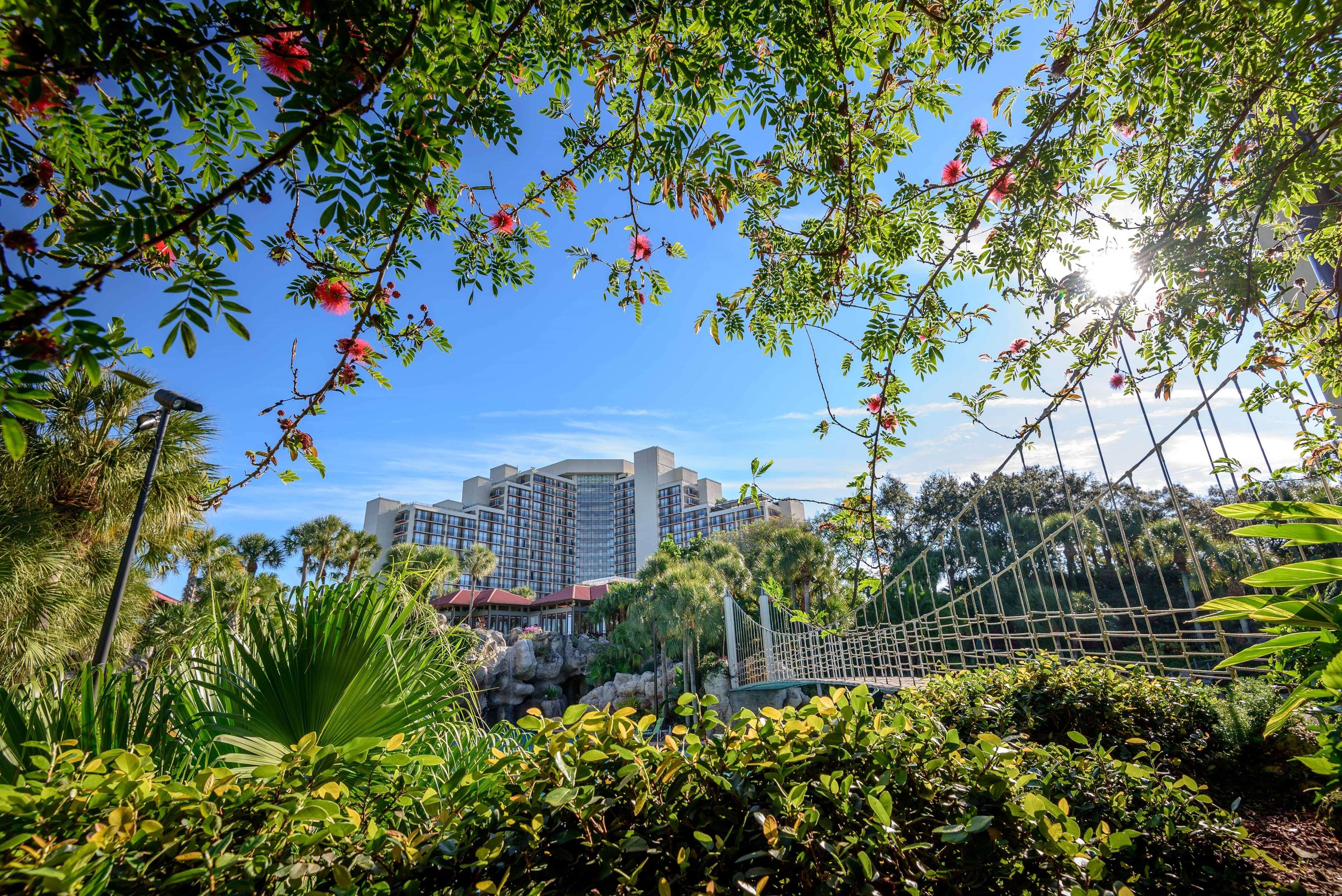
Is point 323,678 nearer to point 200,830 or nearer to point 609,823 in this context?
point 200,830

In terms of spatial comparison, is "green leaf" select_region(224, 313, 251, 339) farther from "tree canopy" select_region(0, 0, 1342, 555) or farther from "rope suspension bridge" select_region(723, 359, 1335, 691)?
"rope suspension bridge" select_region(723, 359, 1335, 691)

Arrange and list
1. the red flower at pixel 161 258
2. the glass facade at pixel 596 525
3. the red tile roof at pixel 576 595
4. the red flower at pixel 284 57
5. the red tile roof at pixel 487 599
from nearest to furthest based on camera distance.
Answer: the red flower at pixel 284 57 → the red flower at pixel 161 258 → the red tile roof at pixel 487 599 → the red tile roof at pixel 576 595 → the glass facade at pixel 596 525

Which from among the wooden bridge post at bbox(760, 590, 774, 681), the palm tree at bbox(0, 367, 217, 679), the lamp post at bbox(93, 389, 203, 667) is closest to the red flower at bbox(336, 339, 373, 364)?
the lamp post at bbox(93, 389, 203, 667)

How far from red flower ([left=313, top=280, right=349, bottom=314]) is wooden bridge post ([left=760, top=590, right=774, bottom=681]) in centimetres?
1017

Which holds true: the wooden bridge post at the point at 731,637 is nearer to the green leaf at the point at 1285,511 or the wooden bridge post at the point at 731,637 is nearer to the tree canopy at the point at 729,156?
the tree canopy at the point at 729,156

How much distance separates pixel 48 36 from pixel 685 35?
6.03ft

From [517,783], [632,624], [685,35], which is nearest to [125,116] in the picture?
[685,35]

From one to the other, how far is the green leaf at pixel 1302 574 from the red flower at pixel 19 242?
2.34 meters

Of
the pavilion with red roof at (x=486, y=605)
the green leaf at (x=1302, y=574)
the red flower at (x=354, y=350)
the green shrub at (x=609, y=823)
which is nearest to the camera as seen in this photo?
the green leaf at (x=1302, y=574)

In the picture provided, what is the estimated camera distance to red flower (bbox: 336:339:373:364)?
2.00 meters

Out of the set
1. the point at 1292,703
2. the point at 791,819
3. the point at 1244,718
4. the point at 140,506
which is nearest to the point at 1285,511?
the point at 1292,703

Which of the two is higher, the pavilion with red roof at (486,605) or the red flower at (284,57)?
the pavilion with red roof at (486,605)

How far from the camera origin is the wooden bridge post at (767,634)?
11.3 meters

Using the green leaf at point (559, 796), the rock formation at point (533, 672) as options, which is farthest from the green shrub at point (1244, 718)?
the rock formation at point (533, 672)
